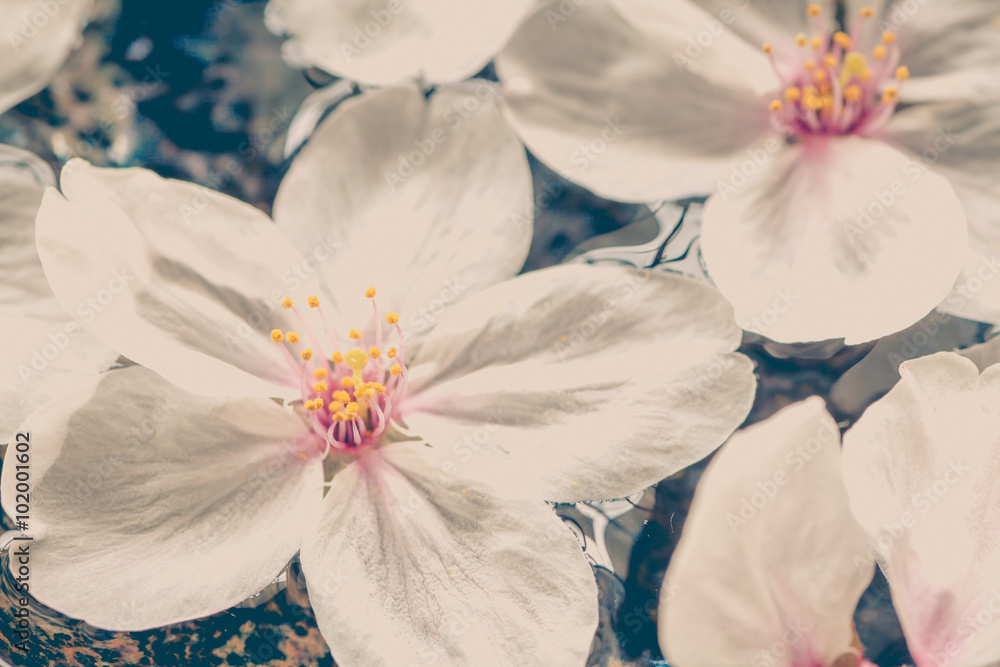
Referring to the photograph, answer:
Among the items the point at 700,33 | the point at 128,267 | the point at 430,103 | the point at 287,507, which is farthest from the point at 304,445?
the point at 700,33

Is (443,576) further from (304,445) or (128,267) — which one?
(128,267)

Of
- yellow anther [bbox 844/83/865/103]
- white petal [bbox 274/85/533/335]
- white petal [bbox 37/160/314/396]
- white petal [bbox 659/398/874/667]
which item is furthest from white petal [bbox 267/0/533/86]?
white petal [bbox 659/398/874/667]

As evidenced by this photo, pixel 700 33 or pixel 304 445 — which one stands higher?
pixel 700 33

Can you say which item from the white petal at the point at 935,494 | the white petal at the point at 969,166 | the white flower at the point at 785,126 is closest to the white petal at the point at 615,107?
the white flower at the point at 785,126

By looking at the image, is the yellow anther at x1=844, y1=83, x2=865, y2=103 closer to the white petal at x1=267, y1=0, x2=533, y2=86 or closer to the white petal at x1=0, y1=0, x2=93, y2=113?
the white petal at x1=267, y1=0, x2=533, y2=86

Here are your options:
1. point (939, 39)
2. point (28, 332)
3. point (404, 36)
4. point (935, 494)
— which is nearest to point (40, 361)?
point (28, 332)

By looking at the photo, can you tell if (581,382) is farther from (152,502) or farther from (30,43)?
(30,43)

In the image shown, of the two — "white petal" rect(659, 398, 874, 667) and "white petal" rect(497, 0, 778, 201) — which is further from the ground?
"white petal" rect(497, 0, 778, 201)
